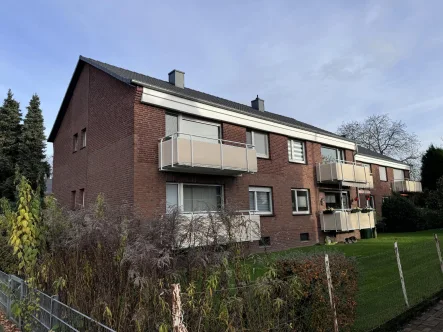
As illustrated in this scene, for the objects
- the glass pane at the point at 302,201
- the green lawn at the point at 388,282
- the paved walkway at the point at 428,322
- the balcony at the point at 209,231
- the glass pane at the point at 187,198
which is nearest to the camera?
the balcony at the point at 209,231

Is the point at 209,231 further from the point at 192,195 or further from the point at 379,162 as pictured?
the point at 379,162

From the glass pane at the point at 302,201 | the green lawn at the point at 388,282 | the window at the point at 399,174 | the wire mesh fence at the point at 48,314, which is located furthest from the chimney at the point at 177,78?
the window at the point at 399,174

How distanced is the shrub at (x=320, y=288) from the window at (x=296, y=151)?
14387 mm

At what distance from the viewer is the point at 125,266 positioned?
392 cm

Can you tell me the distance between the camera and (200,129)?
1466 centimetres

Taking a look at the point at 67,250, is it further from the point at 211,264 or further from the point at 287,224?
the point at 287,224

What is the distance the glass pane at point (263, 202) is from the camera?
16.6 m

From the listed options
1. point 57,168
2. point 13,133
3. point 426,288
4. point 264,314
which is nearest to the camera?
point 264,314

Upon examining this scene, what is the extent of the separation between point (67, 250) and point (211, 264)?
7.20 ft

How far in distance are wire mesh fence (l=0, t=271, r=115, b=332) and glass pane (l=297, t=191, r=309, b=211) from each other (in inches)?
582

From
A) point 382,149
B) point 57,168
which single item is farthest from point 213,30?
point 382,149

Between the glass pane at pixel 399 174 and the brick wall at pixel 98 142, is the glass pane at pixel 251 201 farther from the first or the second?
the glass pane at pixel 399 174

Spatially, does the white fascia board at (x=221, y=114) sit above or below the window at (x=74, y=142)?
above

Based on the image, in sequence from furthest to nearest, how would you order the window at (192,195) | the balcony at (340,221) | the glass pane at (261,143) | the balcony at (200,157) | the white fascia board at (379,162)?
the white fascia board at (379,162) → the balcony at (340,221) → the glass pane at (261,143) → the window at (192,195) → the balcony at (200,157)
